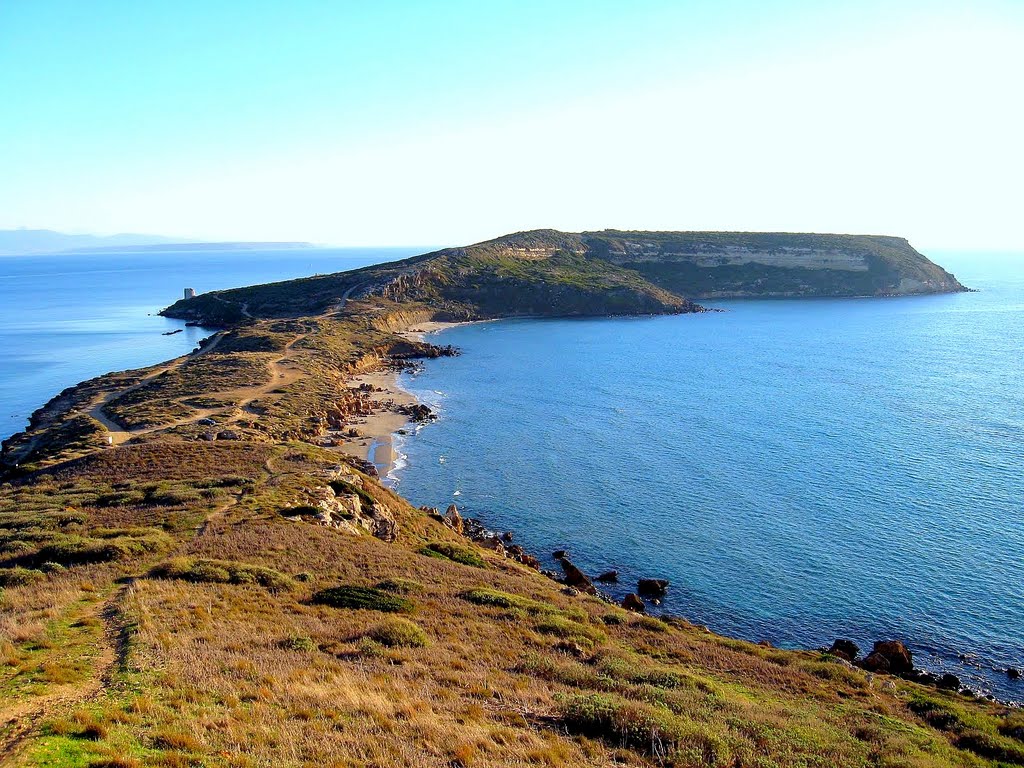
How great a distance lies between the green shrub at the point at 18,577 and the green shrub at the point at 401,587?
11054 mm

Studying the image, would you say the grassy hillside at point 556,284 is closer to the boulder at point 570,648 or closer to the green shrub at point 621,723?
the boulder at point 570,648

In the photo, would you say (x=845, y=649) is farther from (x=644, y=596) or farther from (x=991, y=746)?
(x=991, y=746)

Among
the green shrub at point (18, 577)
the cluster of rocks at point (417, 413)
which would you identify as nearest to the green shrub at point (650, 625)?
the green shrub at point (18, 577)

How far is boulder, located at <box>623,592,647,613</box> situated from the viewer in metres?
32.9

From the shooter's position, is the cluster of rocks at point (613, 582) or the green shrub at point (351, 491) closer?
the cluster of rocks at point (613, 582)

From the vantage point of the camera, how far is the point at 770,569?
37.2m

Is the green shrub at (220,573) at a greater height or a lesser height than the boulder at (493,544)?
greater

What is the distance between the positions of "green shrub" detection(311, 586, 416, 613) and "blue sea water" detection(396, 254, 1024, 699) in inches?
644

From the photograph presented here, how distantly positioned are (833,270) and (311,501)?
636 feet

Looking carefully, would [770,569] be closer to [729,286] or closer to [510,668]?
[510,668]

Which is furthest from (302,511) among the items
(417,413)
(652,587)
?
(417,413)

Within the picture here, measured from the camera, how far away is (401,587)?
24828 mm

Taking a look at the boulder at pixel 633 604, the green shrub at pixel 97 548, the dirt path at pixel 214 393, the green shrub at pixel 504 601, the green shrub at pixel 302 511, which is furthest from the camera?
the dirt path at pixel 214 393

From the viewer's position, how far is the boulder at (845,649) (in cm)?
2892
